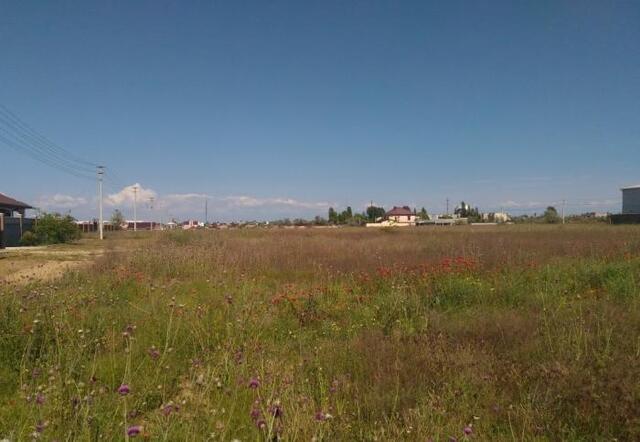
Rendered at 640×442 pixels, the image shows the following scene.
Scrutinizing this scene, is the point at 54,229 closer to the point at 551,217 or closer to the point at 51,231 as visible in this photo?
the point at 51,231

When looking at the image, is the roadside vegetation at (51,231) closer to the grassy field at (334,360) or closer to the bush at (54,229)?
the bush at (54,229)

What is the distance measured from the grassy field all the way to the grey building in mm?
79065

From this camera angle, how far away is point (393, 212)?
118062mm

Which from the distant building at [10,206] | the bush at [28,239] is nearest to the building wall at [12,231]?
the bush at [28,239]

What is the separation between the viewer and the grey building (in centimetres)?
7125

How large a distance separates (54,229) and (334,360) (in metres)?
33.8

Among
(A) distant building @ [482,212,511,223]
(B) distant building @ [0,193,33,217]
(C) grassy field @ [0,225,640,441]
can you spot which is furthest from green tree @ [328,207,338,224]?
(C) grassy field @ [0,225,640,441]

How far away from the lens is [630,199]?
2859 inches

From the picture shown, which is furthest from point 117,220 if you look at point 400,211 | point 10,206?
point 400,211

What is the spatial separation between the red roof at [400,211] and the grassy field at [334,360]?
4319 inches

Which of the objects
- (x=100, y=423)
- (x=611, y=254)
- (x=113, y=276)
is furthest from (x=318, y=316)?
(x=611, y=254)

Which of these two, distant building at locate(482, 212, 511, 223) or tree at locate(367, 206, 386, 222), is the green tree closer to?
tree at locate(367, 206, 386, 222)

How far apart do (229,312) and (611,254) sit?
980cm

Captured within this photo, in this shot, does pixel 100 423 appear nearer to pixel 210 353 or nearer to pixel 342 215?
pixel 210 353
